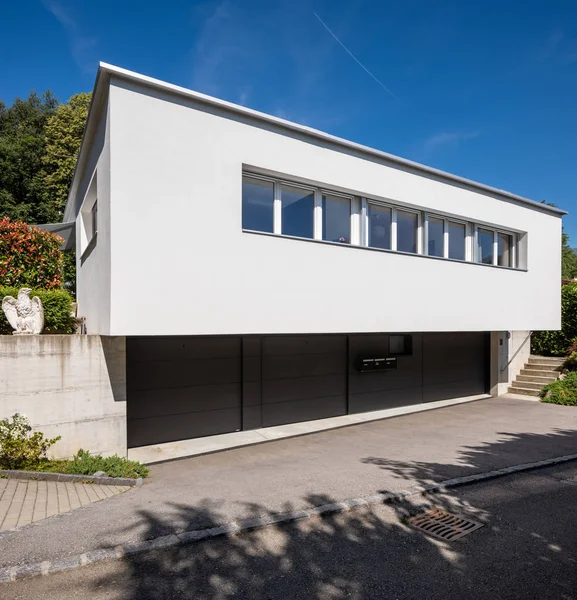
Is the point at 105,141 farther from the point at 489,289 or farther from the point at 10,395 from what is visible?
the point at 489,289

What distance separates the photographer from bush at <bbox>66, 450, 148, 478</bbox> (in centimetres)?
673

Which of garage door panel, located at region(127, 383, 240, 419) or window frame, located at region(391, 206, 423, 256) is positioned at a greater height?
window frame, located at region(391, 206, 423, 256)

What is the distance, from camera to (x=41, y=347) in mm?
7047

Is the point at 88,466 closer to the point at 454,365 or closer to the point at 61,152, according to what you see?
the point at 454,365

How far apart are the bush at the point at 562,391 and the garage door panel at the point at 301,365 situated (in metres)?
7.76

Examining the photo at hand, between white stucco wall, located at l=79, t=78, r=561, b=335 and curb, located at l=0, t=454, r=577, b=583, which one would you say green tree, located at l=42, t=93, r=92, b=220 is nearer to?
white stucco wall, located at l=79, t=78, r=561, b=335

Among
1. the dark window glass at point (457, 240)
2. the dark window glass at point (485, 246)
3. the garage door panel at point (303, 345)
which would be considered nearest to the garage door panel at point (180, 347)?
the garage door panel at point (303, 345)

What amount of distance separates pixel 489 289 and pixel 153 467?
10154 mm

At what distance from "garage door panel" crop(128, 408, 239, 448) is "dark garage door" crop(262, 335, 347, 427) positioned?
102 cm

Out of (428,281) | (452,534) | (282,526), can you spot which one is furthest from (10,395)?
(428,281)

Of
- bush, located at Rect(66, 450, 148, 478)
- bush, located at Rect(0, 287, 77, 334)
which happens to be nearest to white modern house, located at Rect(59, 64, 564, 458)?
bush, located at Rect(0, 287, 77, 334)

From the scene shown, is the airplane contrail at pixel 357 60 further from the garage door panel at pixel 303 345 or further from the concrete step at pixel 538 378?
the concrete step at pixel 538 378

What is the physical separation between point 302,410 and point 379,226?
17.2 ft

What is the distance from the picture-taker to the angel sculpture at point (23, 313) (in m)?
7.21
